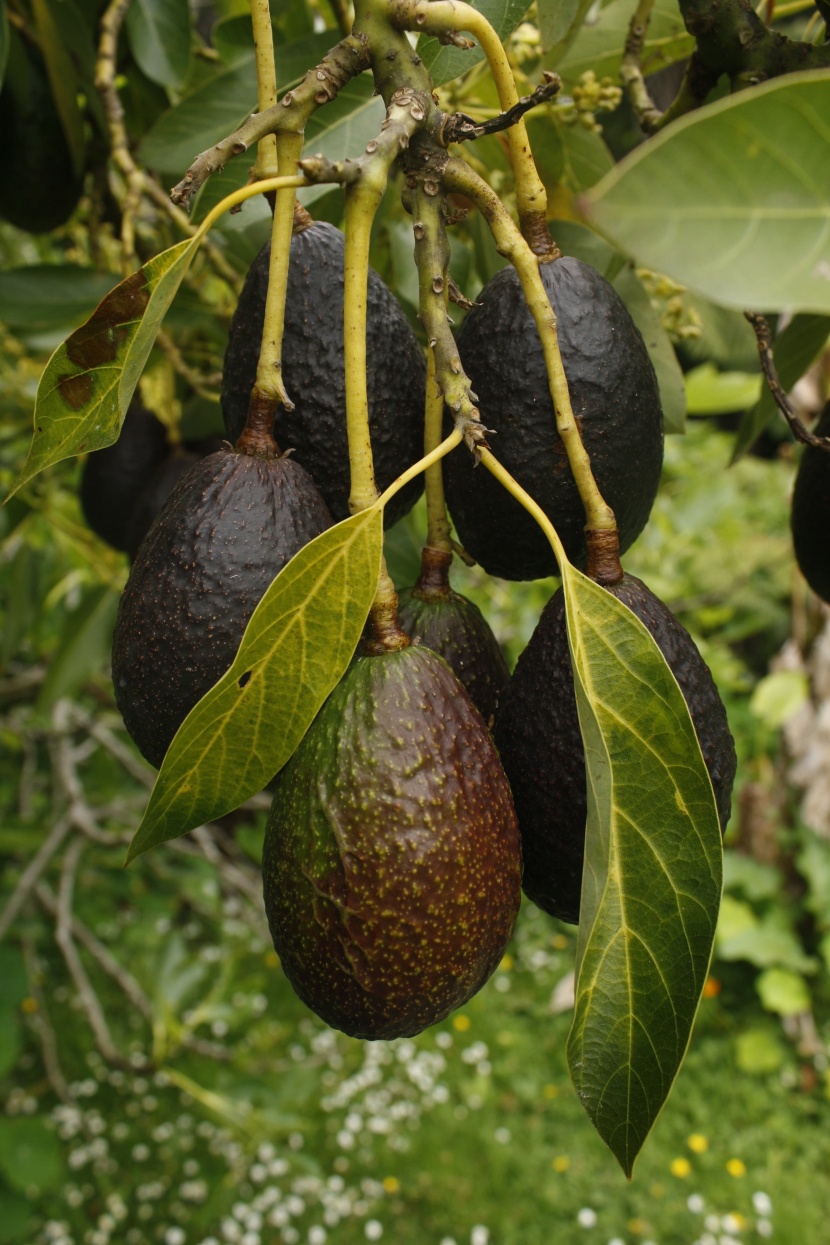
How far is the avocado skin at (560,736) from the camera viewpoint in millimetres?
840

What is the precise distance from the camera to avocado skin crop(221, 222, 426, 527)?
3.06 feet

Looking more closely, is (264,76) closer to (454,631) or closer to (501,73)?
(501,73)

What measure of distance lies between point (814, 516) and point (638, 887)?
1.88 ft

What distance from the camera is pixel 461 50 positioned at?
0.91m

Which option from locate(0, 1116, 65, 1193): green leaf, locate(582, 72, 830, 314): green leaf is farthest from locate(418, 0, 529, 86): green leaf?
locate(0, 1116, 65, 1193): green leaf

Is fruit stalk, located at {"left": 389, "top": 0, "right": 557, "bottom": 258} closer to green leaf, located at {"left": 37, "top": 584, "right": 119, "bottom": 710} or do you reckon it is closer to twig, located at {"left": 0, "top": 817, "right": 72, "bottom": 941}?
green leaf, located at {"left": 37, "top": 584, "right": 119, "bottom": 710}

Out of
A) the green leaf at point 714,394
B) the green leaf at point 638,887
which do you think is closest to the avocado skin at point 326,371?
the green leaf at point 638,887

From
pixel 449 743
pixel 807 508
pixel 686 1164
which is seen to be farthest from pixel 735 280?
pixel 686 1164

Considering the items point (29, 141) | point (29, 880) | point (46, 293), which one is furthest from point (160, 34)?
point (29, 880)

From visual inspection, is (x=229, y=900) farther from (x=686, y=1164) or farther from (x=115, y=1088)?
(x=686, y=1164)

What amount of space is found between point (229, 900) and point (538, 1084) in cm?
158

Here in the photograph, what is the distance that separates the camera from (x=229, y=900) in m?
4.27

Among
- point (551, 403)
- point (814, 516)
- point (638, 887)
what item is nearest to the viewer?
point (638, 887)

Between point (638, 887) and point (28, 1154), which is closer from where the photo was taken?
point (638, 887)
